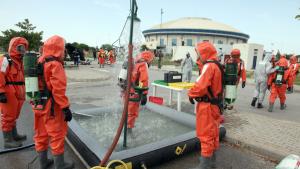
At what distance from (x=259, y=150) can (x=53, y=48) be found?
4.06 meters

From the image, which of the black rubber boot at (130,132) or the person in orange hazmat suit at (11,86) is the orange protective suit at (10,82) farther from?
the black rubber boot at (130,132)

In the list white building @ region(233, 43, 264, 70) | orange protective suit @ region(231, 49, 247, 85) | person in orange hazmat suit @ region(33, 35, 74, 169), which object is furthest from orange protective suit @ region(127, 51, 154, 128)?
white building @ region(233, 43, 264, 70)

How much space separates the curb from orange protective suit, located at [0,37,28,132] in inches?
166

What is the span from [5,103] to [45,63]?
5.37ft

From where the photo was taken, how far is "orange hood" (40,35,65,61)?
3104 millimetres

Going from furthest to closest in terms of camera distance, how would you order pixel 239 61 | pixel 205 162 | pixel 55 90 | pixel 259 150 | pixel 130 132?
pixel 239 61
pixel 130 132
pixel 259 150
pixel 205 162
pixel 55 90

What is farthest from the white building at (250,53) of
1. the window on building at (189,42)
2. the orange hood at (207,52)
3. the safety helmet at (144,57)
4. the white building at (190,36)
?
the window on building at (189,42)

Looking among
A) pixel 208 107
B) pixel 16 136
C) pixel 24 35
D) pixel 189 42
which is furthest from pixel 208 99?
pixel 189 42

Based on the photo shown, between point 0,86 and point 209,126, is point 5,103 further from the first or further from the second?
point 209,126

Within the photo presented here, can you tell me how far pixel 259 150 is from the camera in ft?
14.5

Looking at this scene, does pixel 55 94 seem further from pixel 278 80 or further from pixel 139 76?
pixel 278 80

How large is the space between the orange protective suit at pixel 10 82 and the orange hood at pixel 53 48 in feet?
4.33

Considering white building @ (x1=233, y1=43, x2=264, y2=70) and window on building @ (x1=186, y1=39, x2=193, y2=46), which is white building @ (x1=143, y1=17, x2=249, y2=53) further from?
white building @ (x1=233, y1=43, x2=264, y2=70)

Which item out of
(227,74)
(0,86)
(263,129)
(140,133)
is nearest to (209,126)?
(227,74)
